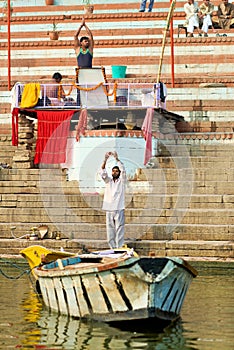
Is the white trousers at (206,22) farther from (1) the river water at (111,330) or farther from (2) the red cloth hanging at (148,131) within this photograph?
(1) the river water at (111,330)

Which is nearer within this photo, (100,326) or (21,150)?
(100,326)

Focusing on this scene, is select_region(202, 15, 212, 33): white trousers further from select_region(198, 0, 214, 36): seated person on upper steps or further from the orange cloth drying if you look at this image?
the orange cloth drying

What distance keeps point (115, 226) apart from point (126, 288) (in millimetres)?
5649

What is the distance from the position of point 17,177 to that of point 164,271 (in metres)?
8.91

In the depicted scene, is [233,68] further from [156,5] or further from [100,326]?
[100,326]

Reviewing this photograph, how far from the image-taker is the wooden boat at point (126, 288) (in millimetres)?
12602

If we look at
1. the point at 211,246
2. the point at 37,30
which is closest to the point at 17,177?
the point at 211,246

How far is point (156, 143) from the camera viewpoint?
22.6 m

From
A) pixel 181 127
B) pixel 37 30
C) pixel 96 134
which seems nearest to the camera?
pixel 96 134

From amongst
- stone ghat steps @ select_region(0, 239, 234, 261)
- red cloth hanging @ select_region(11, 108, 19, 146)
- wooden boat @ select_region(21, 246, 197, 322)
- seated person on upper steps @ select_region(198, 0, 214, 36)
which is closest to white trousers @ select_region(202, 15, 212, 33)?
seated person on upper steps @ select_region(198, 0, 214, 36)

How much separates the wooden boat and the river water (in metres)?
0.16

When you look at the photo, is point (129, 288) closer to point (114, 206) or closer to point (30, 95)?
point (114, 206)

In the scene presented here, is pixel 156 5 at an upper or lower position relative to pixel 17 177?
upper

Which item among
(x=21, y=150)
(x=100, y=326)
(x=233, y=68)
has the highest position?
(x=233, y=68)
